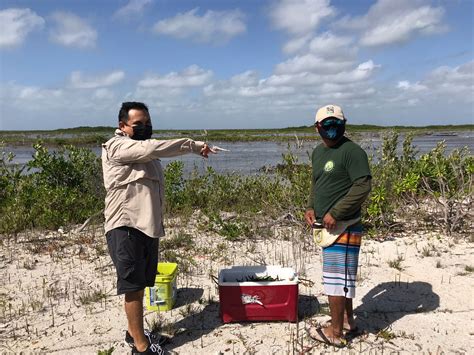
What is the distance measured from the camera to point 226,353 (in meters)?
3.64

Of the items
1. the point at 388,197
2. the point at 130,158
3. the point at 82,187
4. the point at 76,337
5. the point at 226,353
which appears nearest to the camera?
the point at 130,158

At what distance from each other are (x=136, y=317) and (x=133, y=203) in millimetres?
927

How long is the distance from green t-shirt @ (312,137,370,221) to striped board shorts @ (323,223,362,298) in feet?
0.58

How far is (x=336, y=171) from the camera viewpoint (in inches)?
134

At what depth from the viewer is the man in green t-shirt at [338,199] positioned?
3.31 meters

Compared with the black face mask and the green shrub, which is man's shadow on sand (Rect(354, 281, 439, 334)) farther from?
the green shrub

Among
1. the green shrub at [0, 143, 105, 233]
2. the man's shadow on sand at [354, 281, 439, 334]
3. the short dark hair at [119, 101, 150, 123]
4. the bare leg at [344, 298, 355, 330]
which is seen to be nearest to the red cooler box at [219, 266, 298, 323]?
the bare leg at [344, 298, 355, 330]

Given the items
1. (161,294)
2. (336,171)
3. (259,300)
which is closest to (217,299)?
(161,294)

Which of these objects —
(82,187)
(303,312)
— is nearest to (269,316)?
(303,312)

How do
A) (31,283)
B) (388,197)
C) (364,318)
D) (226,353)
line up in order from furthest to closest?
1. (388,197)
2. (31,283)
3. (364,318)
4. (226,353)

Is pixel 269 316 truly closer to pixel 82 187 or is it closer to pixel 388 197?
pixel 388 197

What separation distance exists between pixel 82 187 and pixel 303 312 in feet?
21.6

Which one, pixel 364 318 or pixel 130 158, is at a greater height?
pixel 130 158

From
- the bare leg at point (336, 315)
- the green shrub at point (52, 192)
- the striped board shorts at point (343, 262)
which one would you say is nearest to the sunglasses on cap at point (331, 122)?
the striped board shorts at point (343, 262)
